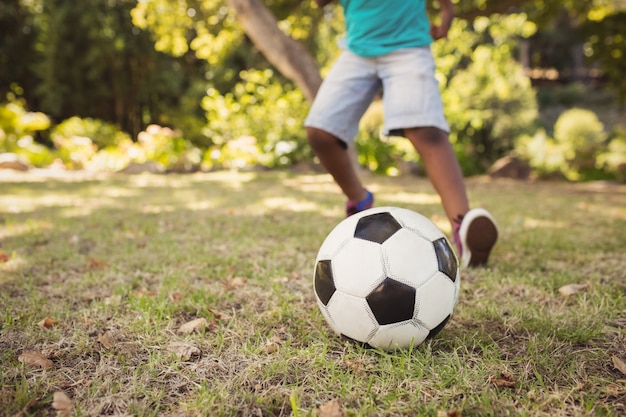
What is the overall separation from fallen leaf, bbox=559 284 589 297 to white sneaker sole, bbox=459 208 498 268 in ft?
1.36

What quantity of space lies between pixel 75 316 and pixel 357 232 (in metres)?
1.25

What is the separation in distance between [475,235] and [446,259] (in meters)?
0.88

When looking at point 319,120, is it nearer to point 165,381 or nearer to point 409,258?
point 409,258

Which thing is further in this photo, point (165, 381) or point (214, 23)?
point (214, 23)

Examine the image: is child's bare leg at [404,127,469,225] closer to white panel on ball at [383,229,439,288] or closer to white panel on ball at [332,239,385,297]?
white panel on ball at [383,229,439,288]

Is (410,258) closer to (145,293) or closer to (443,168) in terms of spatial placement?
(443,168)

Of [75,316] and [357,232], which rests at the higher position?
[357,232]

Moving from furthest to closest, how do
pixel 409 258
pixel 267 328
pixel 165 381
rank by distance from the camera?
pixel 267 328, pixel 409 258, pixel 165 381

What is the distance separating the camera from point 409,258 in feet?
5.47

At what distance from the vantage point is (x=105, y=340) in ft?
5.83

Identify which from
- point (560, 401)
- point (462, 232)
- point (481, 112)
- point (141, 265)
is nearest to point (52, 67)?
point (481, 112)

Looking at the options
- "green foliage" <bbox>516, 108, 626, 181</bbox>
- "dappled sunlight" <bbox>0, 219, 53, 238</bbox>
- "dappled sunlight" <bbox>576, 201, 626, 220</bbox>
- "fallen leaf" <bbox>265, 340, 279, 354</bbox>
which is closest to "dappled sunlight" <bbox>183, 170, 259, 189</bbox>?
"dappled sunlight" <bbox>0, 219, 53, 238</bbox>

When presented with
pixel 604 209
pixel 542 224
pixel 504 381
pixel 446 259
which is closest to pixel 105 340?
pixel 446 259

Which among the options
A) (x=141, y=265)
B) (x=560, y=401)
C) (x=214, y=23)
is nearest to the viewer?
(x=560, y=401)
